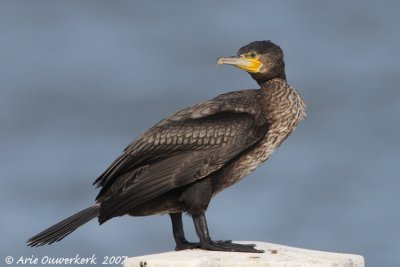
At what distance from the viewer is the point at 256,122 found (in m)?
9.51

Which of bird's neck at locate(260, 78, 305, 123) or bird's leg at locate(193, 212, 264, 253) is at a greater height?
bird's neck at locate(260, 78, 305, 123)

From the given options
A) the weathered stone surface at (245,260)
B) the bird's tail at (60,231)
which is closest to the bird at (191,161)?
the bird's tail at (60,231)

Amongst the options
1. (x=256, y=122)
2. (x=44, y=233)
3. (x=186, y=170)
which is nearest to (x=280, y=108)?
(x=256, y=122)

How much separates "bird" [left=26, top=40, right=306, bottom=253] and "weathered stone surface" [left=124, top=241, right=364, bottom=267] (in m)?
1.53

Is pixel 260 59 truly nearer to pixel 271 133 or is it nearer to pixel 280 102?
pixel 280 102

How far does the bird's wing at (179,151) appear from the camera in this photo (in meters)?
9.19

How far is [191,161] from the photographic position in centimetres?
937

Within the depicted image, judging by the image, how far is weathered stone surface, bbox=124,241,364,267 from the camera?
7.13 metres

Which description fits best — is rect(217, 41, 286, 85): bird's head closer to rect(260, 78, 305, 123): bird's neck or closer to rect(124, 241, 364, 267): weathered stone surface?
rect(260, 78, 305, 123): bird's neck

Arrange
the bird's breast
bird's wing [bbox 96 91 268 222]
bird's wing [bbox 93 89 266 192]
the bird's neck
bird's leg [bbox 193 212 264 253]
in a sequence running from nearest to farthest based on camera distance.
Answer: bird's leg [bbox 193 212 264 253]
bird's wing [bbox 96 91 268 222]
bird's wing [bbox 93 89 266 192]
the bird's breast
the bird's neck

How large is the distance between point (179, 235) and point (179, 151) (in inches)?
28.5

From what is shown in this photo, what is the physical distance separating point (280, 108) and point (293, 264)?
2.76 meters

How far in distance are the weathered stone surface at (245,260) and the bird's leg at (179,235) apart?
1.65m

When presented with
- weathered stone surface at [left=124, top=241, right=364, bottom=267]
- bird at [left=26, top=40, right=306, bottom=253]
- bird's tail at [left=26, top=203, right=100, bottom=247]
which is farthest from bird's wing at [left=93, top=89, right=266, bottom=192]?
weathered stone surface at [left=124, top=241, right=364, bottom=267]
